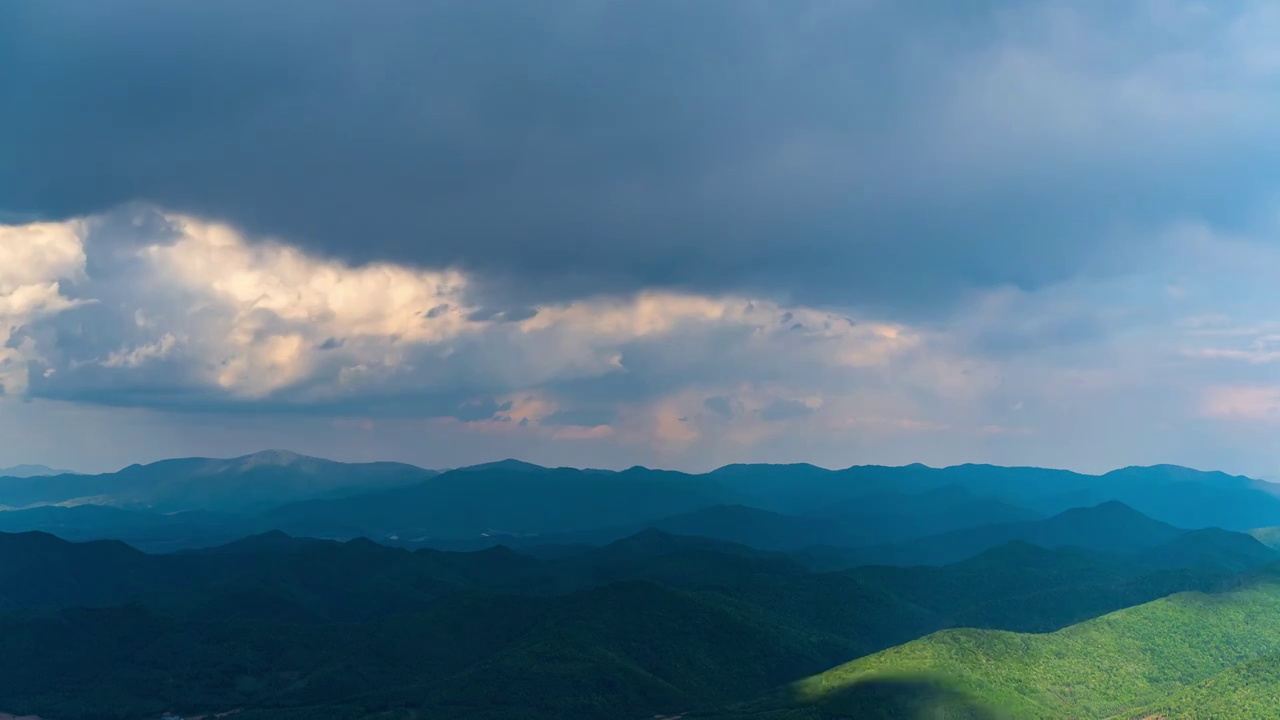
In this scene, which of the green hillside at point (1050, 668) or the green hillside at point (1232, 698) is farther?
the green hillside at point (1050, 668)

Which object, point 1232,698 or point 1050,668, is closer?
point 1232,698

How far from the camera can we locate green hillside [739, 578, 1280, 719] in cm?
16275

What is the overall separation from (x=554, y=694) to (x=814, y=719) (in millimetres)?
50103

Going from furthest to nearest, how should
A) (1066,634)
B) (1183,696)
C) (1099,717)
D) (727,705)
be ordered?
(1066,634)
(727,705)
(1099,717)
(1183,696)

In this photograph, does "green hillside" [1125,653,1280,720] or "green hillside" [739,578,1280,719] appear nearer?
"green hillside" [1125,653,1280,720]

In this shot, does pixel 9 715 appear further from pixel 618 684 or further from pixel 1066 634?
pixel 1066 634

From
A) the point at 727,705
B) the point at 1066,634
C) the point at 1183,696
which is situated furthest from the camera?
the point at 1066,634

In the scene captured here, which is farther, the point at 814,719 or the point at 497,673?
the point at 497,673

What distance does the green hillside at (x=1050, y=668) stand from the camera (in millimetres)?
162750

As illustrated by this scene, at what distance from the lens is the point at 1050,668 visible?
176m

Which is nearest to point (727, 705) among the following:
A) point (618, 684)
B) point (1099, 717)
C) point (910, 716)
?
point (618, 684)

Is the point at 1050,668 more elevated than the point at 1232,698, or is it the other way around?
the point at 1232,698

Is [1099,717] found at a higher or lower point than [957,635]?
lower

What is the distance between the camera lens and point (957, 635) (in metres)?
181
